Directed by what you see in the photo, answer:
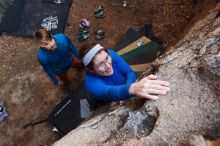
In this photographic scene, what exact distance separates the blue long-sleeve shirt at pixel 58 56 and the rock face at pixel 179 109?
8.42 ft

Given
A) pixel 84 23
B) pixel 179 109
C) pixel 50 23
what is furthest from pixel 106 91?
pixel 50 23

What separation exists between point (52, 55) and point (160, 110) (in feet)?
10.3

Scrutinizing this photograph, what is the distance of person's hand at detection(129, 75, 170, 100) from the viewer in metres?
3.65

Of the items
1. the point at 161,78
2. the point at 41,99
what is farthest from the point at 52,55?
the point at 161,78

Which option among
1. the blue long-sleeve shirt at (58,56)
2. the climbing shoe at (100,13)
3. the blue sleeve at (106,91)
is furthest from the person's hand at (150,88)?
the climbing shoe at (100,13)

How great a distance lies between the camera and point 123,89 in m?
3.95

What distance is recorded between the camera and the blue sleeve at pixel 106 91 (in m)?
3.97

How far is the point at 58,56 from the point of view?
259 inches

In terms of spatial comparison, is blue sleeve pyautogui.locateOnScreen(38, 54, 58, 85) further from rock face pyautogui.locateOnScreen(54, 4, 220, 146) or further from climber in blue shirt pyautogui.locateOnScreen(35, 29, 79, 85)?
rock face pyautogui.locateOnScreen(54, 4, 220, 146)

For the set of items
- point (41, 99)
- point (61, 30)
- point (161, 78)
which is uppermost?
point (161, 78)

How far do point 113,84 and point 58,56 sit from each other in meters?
2.27

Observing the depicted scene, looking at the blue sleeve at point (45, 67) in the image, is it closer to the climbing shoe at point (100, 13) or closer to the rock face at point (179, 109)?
the climbing shoe at point (100, 13)

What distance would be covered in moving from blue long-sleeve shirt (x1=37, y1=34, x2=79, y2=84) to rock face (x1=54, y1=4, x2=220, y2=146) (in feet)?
8.42

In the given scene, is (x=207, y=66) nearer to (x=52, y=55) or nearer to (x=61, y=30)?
(x=52, y=55)
